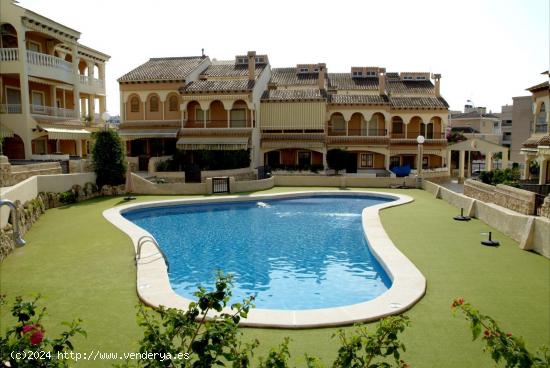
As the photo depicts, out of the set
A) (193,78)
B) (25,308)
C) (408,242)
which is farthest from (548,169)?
(193,78)

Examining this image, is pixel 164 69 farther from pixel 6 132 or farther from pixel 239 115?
pixel 6 132

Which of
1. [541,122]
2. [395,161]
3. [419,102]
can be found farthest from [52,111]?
[419,102]

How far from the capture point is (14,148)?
30.3 m

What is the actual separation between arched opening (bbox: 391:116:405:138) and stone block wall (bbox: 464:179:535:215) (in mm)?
21123

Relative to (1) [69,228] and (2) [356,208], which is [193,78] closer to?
(2) [356,208]

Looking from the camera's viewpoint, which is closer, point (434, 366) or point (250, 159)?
point (434, 366)

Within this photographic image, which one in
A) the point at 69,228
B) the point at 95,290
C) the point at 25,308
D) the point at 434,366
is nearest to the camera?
the point at 25,308

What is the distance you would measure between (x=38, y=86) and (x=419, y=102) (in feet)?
115

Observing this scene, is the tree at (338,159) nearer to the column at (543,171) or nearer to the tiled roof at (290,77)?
the tiled roof at (290,77)

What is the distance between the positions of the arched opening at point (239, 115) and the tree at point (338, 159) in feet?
26.6

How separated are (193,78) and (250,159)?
10.9 m

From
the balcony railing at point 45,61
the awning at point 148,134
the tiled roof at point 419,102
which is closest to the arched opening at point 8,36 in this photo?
the balcony railing at point 45,61

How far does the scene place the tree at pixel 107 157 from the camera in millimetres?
26891

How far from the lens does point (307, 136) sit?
4125 cm
